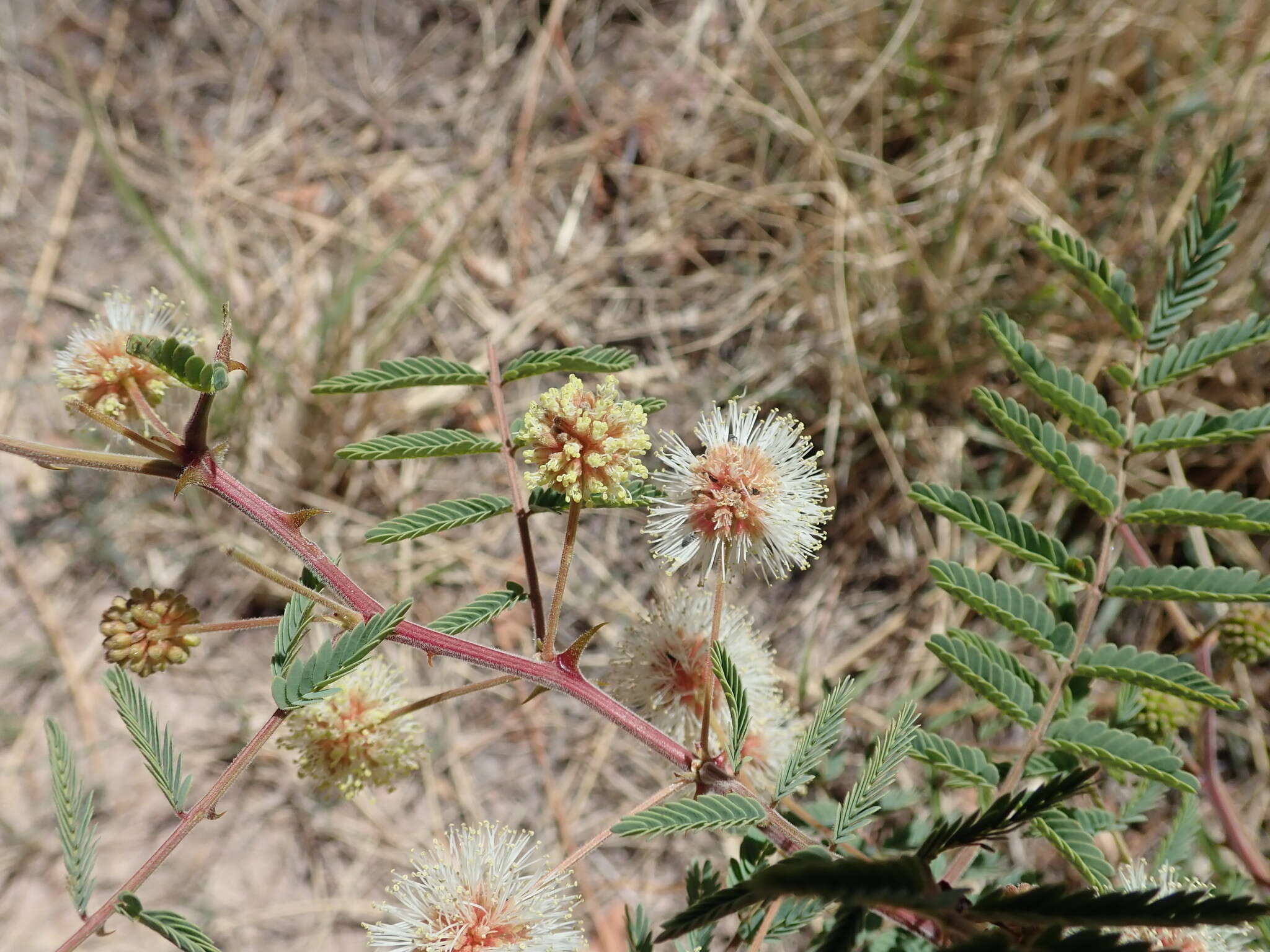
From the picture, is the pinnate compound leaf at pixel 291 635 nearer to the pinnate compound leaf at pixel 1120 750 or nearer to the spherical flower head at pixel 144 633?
the spherical flower head at pixel 144 633

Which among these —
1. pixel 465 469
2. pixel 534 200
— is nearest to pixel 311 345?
pixel 465 469

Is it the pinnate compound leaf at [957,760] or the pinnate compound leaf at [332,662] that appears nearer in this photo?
the pinnate compound leaf at [332,662]

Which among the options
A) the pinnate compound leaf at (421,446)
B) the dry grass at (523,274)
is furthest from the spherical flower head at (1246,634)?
the pinnate compound leaf at (421,446)

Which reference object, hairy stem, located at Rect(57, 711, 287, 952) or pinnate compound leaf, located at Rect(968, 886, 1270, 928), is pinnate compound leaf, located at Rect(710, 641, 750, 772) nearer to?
pinnate compound leaf, located at Rect(968, 886, 1270, 928)

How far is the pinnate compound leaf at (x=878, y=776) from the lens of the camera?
138 cm

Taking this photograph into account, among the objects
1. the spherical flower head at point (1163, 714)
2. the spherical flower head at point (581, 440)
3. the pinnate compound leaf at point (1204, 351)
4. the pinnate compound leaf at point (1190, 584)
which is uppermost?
the pinnate compound leaf at point (1204, 351)

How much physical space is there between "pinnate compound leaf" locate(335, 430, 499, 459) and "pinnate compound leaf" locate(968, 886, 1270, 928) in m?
1.03

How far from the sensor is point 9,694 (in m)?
3.46

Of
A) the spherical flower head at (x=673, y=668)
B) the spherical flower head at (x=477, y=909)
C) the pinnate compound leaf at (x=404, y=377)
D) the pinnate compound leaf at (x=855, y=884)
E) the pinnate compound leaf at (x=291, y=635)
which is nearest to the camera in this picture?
the pinnate compound leaf at (x=855, y=884)

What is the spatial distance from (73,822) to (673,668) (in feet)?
3.38

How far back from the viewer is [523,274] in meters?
4.03

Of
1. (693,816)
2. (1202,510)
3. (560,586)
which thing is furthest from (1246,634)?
(560,586)

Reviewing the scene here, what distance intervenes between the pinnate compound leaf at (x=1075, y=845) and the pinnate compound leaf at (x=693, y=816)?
17.7 inches

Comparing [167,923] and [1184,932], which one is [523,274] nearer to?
[167,923]
